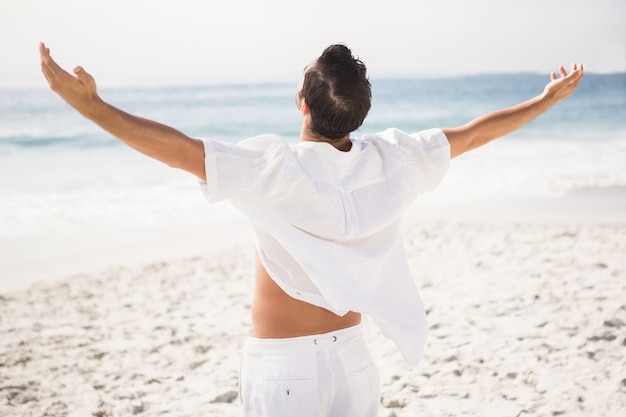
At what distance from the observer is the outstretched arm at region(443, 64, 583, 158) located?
77.3 inches

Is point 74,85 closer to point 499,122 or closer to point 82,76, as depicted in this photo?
point 82,76

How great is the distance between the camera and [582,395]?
3.55 m

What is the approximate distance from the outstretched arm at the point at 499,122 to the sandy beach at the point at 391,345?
670 mm

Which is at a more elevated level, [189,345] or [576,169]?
[576,169]

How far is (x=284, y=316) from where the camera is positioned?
5.89ft

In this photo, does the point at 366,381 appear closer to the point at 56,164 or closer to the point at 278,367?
the point at 278,367

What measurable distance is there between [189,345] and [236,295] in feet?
3.66

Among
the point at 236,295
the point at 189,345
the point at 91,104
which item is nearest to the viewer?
the point at 91,104

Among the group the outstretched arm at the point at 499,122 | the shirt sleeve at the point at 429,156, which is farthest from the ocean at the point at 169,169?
the shirt sleeve at the point at 429,156

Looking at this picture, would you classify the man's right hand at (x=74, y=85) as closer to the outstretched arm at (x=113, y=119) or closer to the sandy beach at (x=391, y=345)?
the outstretched arm at (x=113, y=119)

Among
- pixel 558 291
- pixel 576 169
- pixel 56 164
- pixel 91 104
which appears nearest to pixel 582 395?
pixel 558 291

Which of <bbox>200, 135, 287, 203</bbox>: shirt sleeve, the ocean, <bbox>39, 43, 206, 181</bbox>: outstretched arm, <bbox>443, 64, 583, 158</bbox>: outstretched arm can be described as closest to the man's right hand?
<bbox>39, 43, 206, 181</bbox>: outstretched arm

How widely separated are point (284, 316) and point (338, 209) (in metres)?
0.36

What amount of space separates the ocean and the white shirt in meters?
1.57
